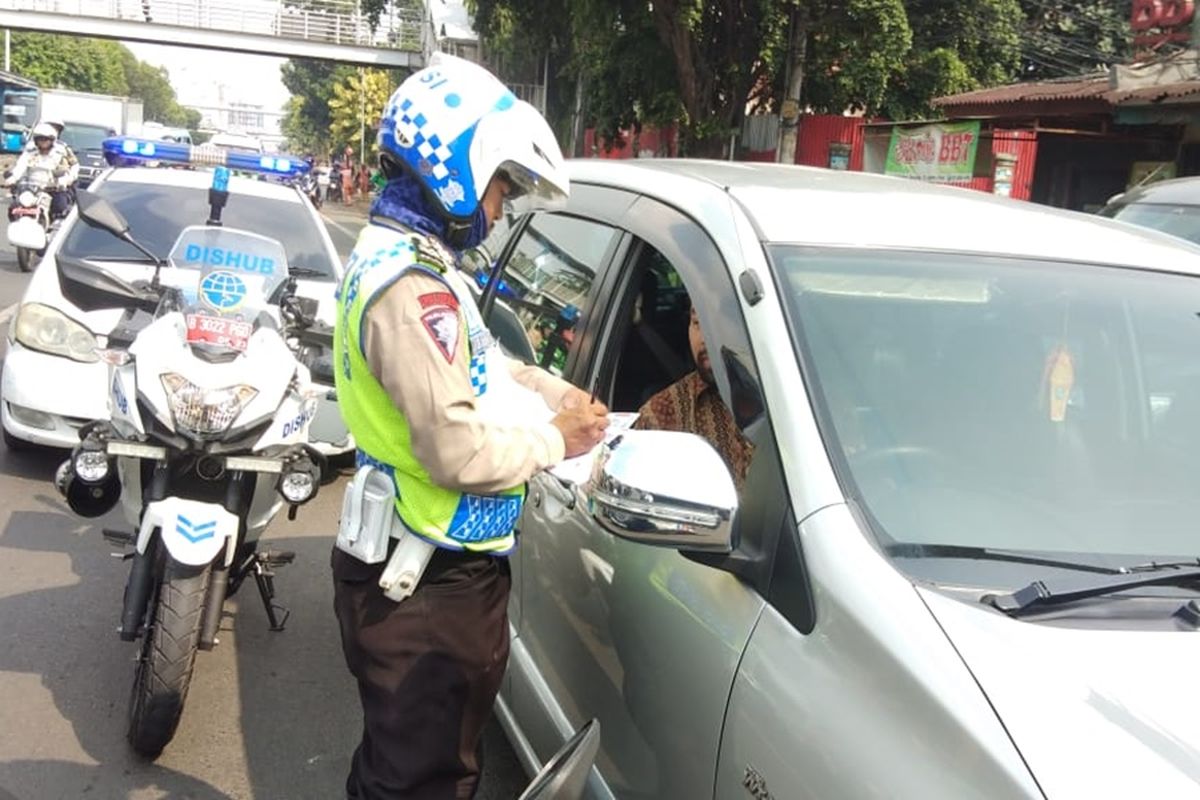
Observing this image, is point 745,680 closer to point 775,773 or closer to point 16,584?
point 775,773

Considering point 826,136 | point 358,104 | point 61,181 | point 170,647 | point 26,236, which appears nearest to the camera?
point 170,647

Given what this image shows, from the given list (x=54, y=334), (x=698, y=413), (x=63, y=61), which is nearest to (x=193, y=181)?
A: (x=54, y=334)

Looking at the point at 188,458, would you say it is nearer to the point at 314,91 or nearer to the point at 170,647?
the point at 170,647

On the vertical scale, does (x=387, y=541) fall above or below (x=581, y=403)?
below

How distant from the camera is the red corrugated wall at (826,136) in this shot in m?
20.1

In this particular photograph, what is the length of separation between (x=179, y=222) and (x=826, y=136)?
16.5 m

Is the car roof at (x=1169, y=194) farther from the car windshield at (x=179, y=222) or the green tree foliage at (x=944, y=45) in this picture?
the green tree foliage at (x=944, y=45)

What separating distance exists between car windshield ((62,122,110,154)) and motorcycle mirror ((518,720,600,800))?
32.1 metres

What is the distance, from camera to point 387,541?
2107 mm

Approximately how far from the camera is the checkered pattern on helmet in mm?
2014

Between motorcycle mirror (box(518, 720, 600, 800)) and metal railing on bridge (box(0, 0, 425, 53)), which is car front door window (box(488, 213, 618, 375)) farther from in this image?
metal railing on bridge (box(0, 0, 425, 53))

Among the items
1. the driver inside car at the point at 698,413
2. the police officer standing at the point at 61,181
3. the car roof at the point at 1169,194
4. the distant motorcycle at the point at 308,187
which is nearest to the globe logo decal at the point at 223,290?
the driver inside car at the point at 698,413

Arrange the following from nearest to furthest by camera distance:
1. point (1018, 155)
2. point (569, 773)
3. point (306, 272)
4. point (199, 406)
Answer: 1. point (569, 773)
2. point (199, 406)
3. point (306, 272)
4. point (1018, 155)

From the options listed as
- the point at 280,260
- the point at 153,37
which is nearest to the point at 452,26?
the point at 153,37
